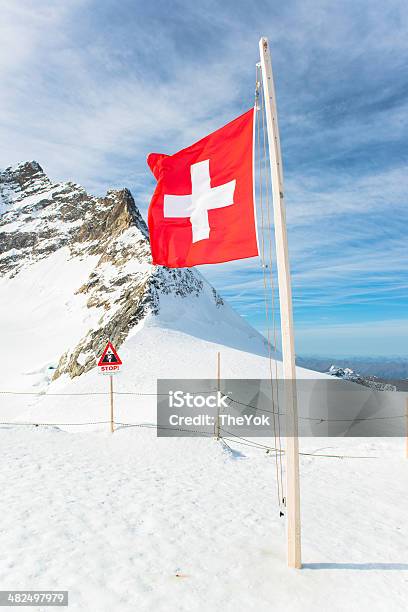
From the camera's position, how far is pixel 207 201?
548cm

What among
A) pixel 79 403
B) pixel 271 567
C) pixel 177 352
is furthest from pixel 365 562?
pixel 177 352

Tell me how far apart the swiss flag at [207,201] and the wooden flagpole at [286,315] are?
1.57ft

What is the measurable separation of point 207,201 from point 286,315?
2.13 m

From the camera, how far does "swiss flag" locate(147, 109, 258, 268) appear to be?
509 centimetres

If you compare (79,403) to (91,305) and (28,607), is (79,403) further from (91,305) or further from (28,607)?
(91,305)

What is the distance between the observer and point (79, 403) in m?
21.8

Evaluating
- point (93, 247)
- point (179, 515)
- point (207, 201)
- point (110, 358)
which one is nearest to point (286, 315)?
point (207, 201)

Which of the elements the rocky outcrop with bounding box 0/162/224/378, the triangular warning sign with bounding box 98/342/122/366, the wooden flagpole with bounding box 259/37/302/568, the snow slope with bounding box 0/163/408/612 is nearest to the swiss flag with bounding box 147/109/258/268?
the wooden flagpole with bounding box 259/37/302/568

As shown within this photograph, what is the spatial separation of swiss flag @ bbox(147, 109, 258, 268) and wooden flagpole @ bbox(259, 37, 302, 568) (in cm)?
48

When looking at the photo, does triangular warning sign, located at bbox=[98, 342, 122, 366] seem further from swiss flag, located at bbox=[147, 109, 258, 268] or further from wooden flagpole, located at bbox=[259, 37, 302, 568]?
Answer: wooden flagpole, located at bbox=[259, 37, 302, 568]

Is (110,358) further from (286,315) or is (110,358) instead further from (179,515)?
(286,315)

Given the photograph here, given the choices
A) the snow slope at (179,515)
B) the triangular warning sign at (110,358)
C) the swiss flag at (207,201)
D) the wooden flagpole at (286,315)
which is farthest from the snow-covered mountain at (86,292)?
the wooden flagpole at (286,315)

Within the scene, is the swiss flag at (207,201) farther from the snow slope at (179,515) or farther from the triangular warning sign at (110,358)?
the triangular warning sign at (110,358)

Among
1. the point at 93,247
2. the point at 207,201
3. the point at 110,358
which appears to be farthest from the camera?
the point at 93,247
